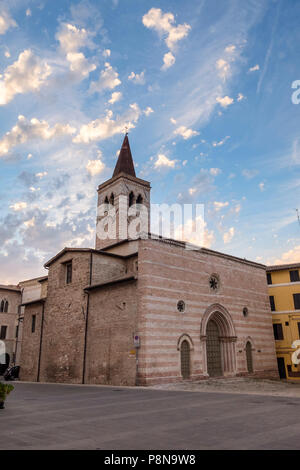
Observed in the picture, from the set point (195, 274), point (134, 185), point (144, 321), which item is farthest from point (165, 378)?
point (134, 185)

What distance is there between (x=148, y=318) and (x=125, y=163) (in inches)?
975

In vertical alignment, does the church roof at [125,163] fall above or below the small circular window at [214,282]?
above

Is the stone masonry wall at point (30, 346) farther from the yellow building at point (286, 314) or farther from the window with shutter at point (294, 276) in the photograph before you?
the window with shutter at point (294, 276)

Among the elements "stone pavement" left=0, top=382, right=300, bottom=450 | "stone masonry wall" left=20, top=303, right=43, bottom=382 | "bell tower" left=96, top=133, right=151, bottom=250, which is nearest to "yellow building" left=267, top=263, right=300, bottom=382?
"bell tower" left=96, top=133, right=151, bottom=250

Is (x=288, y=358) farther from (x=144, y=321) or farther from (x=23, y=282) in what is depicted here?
(x=23, y=282)

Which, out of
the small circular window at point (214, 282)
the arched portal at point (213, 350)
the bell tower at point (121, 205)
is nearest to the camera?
the arched portal at point (213, 350)

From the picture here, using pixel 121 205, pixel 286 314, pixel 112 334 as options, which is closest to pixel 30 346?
pixel 112 334

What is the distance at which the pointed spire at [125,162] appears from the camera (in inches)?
1553

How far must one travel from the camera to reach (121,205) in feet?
120

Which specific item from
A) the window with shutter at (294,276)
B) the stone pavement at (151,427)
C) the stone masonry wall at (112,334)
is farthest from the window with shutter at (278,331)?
the stone pavement at (151,427)

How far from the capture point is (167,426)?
699 cm

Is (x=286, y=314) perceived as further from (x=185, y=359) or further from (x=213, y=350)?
(x=185, y=359)

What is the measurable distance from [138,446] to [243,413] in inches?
176

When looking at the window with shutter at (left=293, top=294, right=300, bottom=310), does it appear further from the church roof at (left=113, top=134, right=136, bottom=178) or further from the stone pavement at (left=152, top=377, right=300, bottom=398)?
the church roof at (left=113, top=134, right=136, bottom=178)
